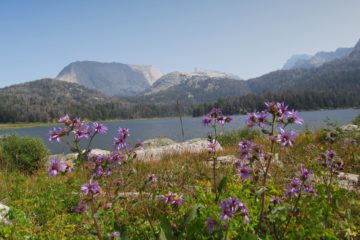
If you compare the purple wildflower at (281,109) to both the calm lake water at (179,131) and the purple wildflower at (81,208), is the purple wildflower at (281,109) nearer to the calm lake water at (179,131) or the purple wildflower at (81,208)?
the calm lake water at (179,131)

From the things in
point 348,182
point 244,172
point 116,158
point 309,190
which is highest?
point 116,158

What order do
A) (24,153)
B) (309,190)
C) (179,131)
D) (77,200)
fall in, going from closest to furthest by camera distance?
(309,190) → (77,200) → (24,153) → (179,131)

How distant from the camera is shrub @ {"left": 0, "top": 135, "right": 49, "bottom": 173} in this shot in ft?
49.9

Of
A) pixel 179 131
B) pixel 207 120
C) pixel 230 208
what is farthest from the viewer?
pixel 179 131

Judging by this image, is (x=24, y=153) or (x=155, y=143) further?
(x=155, y=143)

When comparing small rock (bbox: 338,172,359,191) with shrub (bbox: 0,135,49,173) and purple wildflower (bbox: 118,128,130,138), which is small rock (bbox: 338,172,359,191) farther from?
shrub (bbox: 0,135,49,173)

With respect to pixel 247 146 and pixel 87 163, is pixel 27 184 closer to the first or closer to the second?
pixel 87 163

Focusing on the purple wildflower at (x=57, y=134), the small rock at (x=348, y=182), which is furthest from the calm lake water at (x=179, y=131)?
the small rock at (x=348, y=182)

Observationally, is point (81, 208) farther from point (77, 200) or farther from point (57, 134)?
point (77, 200)

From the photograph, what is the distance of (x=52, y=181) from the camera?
10750mm

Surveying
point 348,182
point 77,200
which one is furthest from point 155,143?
point 348,182

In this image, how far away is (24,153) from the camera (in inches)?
606

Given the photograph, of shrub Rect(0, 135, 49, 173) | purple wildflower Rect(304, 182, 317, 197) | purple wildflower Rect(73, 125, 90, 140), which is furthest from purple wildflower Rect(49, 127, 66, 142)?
shrub Rect(0, 135, 49, 173)

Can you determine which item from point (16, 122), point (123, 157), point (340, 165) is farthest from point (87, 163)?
point (16, 122)
